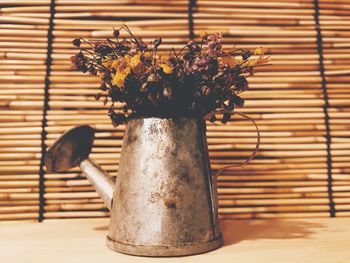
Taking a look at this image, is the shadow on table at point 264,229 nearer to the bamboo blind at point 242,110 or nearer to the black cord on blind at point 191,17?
the bamboo blind at point 242,110

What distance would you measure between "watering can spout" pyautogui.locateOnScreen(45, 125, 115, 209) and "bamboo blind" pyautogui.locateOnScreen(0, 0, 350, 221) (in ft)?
0.58

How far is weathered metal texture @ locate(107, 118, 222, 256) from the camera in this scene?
29.3 inches

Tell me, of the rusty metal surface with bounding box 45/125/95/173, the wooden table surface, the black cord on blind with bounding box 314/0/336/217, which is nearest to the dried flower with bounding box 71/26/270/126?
the rusty metal surface with bounding box 45/125/95/173

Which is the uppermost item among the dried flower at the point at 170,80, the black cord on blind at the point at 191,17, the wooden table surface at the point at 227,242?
the black cord on blind at the point at 191,17

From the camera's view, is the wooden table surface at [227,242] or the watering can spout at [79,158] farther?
the watering can spout at [79,158]

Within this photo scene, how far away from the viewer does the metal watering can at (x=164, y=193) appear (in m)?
0.74

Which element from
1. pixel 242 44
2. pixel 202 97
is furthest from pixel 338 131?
pixel 202 97

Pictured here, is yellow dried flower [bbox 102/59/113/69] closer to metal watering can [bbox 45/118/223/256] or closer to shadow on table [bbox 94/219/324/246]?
metal watering can [bbox 45/118/223/256]

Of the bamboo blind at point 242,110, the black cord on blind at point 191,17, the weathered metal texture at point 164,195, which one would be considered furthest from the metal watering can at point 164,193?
the black cord on blind at point 191,17

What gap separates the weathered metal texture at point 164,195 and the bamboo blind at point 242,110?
29 cm

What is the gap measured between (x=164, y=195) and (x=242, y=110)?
17.4 inches

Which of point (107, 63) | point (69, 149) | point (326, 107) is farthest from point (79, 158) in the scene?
point (326, 107)

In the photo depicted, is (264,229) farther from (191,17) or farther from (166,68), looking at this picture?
(191,17)

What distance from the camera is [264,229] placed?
0.94 m
